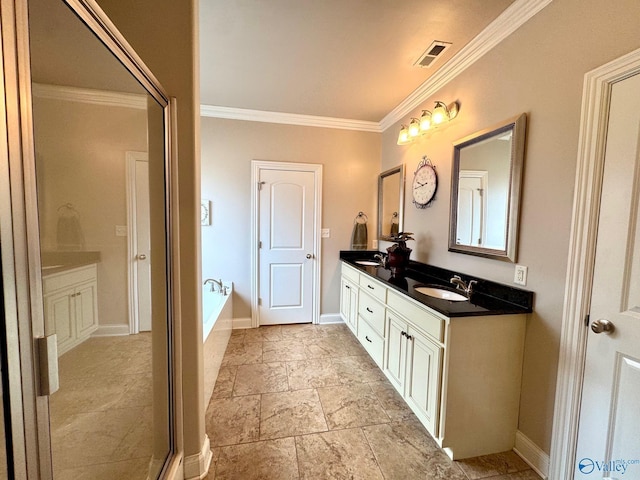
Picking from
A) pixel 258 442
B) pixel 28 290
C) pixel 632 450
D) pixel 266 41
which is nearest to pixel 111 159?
pixel 28 290

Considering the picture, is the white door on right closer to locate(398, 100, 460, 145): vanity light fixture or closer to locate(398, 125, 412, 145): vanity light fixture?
locate(398, 100, 460, 145): vanity light fixture

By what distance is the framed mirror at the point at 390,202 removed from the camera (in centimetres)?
292

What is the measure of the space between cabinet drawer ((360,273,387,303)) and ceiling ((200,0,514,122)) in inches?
70.4

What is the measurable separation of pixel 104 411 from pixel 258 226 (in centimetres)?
234

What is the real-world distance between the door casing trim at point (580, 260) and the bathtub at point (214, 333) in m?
1.93

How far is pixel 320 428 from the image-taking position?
1.70 metres

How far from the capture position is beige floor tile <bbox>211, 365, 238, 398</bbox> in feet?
6.65

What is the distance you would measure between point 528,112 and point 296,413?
235cm

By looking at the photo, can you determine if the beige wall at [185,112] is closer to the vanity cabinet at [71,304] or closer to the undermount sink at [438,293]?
the vanity cabinet at [71,304]

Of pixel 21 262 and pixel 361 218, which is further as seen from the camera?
pixel 361 218

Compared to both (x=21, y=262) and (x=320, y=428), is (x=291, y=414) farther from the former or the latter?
(x=21, y=262)

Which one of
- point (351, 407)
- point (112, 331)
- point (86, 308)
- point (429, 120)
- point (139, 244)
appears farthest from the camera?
point (429, 120)

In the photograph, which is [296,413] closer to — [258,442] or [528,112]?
[258,442]

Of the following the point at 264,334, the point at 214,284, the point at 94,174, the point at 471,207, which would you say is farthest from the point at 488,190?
the point at 214,284
